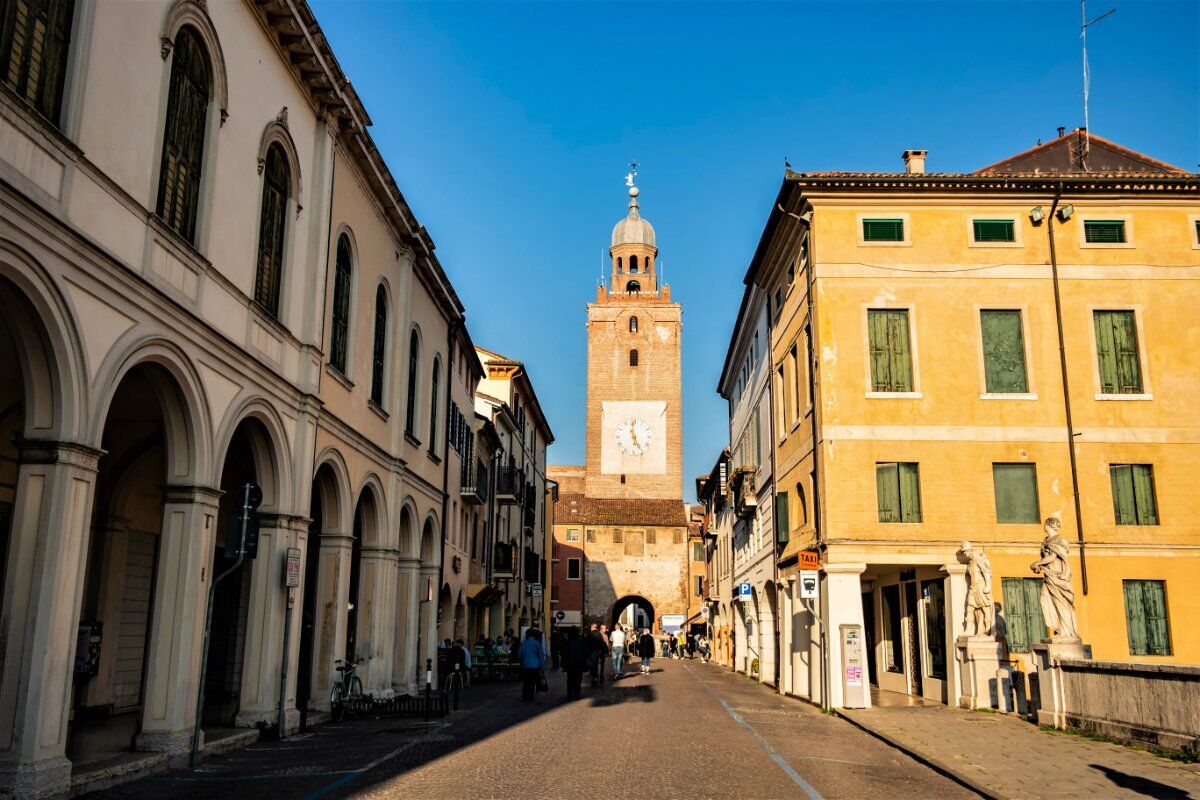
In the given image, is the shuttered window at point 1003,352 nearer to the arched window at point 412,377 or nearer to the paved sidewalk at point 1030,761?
the paved sidewalk at point 1030,761

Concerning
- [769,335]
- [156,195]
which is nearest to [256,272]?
[156,195]

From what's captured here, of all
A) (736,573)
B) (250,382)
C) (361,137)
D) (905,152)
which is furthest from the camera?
(736,573)

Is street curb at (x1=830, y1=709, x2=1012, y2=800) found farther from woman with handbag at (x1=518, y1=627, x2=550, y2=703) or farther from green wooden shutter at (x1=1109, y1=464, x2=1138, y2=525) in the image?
green wooden shutter at (x1=1109, y1=464, x2=1138, y2=525)

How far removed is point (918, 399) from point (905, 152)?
714 cm

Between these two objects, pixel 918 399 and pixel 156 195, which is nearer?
pixel 156 195

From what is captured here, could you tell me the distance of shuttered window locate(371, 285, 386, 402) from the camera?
20375mm

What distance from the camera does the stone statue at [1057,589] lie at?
1589cm

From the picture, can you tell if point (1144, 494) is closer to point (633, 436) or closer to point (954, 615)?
point (954, 615)

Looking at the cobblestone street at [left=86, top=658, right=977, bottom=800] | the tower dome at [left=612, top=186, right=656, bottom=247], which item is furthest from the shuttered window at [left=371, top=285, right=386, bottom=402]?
the tower dome at [left=612, top=186, right=656, bottom=247]

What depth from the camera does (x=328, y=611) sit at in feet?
56.8

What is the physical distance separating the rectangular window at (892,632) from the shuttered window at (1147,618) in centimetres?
502

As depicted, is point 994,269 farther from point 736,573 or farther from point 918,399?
point 736,573

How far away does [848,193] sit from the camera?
22.5 meters

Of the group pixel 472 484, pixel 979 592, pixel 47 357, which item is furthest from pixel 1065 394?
pixel 47 357
